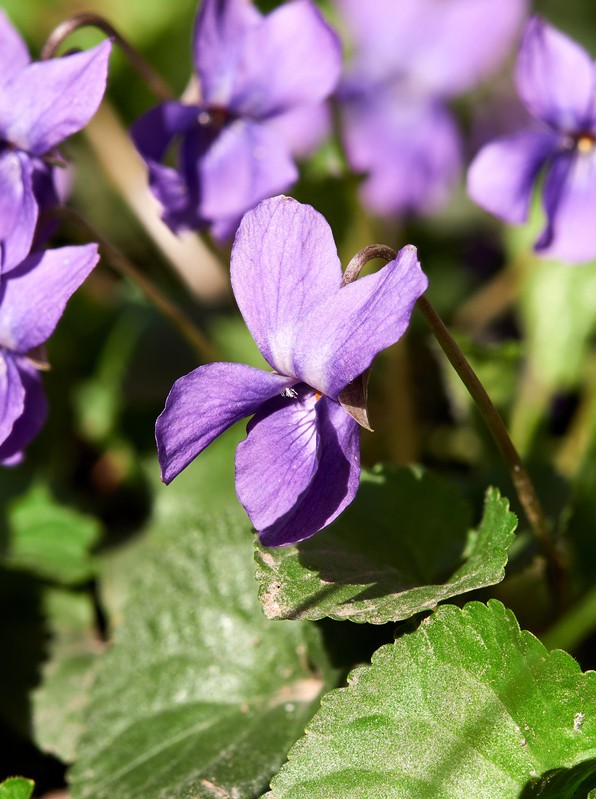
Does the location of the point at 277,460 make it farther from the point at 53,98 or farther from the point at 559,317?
the point at 559,317

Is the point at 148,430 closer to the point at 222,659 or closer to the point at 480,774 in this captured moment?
the point at 222,659

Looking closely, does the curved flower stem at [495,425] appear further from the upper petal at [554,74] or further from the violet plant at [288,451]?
the upper petal at [554,74]

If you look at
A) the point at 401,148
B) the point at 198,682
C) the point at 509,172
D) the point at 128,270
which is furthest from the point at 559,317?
the point at 198,682

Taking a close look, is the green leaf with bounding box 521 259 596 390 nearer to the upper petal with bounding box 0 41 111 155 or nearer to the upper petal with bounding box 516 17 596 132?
the upper petal with bounding box 516 17 596 132

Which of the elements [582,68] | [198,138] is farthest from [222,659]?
[582,68]

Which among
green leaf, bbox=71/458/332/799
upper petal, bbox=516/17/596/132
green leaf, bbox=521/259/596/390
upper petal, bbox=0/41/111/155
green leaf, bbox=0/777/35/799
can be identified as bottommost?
green leaf, bbox=521/259/596/390

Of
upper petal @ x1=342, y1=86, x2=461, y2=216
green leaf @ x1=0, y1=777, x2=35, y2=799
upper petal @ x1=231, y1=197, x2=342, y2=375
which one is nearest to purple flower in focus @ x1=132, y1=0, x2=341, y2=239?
upper petal @ x1=231, y1=197, x2=342, y2=375
